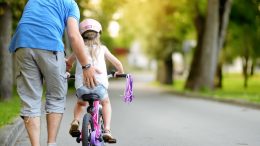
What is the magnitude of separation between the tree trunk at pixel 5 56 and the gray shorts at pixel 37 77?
A: 42.8 ft

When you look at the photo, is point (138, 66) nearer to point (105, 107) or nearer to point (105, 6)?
point (105, 6)

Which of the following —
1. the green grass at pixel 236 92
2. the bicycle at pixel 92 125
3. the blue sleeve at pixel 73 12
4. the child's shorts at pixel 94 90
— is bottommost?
the green grass at pixel 236 92

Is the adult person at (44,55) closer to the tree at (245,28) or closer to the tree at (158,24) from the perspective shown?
the tree at (245,28)

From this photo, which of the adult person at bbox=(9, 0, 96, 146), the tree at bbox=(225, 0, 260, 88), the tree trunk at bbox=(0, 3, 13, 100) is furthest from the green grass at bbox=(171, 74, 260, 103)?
the adult person at bbox=(9, 0, 96, 146)

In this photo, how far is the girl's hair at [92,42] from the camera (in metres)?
6.26

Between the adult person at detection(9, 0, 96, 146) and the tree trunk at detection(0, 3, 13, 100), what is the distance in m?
13.0

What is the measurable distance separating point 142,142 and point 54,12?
4117 millimetres

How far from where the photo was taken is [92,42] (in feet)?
20.6

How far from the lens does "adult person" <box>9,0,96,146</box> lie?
18.2 ft

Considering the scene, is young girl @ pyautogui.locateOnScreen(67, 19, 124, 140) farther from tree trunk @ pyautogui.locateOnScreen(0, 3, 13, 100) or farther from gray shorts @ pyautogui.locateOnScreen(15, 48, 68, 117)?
tree trunk @ pyautogui.locateOnScreen(0, 3, 13, 100)

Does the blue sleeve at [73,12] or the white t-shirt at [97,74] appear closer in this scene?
the blue sleeve at [73,12]

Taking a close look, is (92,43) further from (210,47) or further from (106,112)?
(210,47)

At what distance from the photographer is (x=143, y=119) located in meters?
13.9

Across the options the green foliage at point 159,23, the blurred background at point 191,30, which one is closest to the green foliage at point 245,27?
the blurred background at point 191,30
